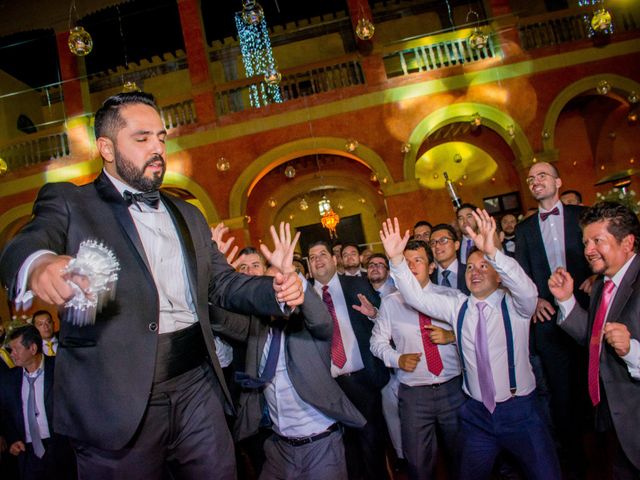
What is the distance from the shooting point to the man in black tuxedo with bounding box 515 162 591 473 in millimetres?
3711

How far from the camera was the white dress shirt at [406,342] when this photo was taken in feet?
11.0

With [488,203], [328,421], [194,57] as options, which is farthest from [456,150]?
[328,421]

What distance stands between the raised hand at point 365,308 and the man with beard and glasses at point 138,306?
2.18 meters

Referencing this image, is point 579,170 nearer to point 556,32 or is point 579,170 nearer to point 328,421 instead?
point 556,32

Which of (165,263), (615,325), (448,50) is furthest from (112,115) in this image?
(448,50)

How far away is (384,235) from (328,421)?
4.24 ft

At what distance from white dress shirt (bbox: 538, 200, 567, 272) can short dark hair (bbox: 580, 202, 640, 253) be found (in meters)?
1.37

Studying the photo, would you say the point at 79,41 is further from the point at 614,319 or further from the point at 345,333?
the point at 614,319

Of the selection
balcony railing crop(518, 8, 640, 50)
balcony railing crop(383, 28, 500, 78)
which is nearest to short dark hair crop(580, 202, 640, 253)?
balcony railing crop(383, 28, 500, 78)

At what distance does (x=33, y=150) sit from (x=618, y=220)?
13372 mm

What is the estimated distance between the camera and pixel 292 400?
2.74 meters

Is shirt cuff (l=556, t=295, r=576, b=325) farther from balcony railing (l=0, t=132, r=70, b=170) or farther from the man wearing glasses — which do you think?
balcony railing (l=0, t=132, r=70, b=170)

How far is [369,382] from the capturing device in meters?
3.90

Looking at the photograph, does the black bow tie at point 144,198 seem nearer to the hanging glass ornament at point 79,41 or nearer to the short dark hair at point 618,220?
the short dark hair at point 618,220
